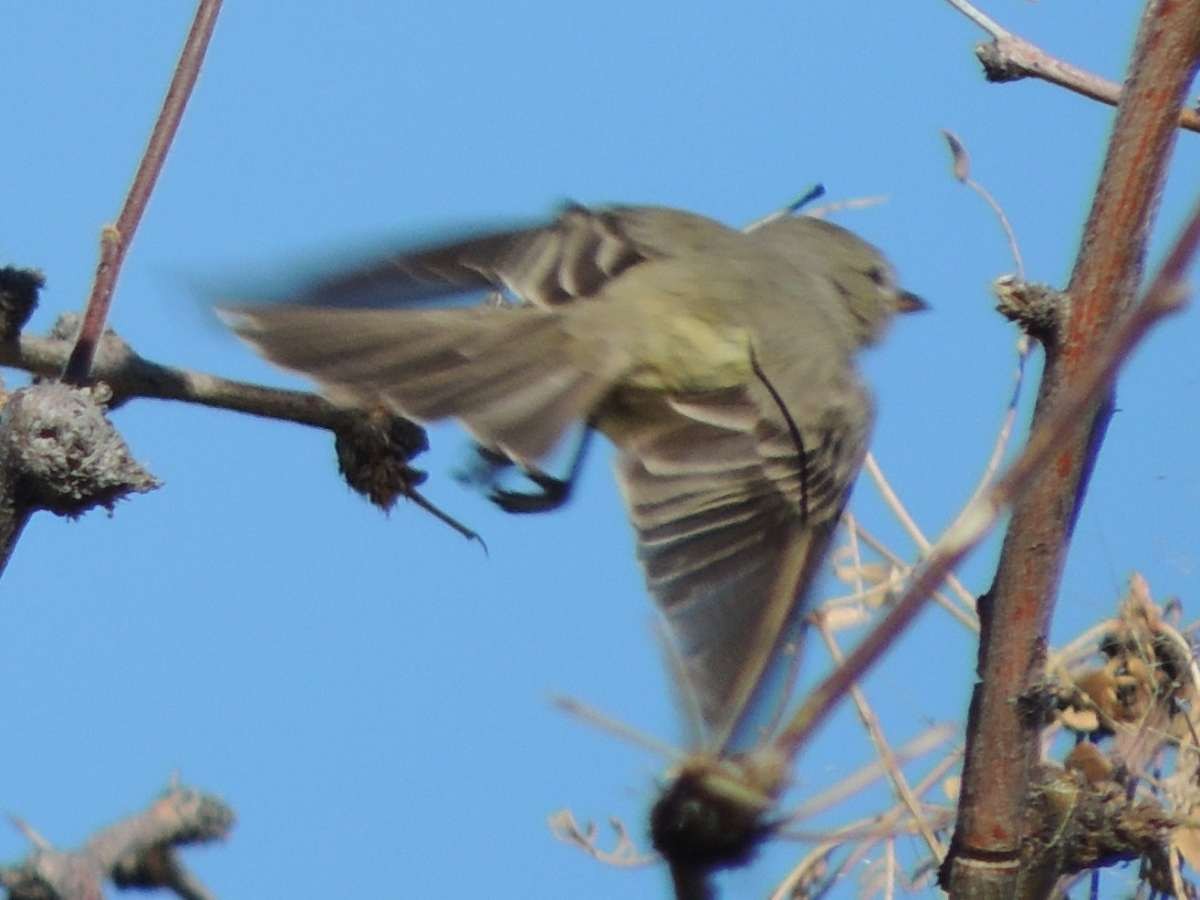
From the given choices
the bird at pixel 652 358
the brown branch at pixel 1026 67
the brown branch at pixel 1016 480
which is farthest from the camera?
the bird at pixel 652 358

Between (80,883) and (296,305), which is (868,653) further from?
(296,305)

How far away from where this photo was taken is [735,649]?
0.70 meters

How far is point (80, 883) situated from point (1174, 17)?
1.90 feet

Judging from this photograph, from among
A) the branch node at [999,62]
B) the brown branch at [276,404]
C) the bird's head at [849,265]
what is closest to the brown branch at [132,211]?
the brown branch at [276,404]

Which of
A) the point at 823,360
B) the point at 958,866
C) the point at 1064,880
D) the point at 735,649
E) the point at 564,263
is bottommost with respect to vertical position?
the point at 1064,880

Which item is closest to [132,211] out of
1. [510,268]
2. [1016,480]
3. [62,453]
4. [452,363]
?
[62,453]

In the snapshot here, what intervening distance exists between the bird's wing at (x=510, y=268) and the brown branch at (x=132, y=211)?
0.73 metres

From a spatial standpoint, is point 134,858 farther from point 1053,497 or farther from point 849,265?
point 849,265

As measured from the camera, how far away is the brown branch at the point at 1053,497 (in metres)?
0.75

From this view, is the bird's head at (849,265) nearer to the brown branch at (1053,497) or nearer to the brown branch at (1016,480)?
the brown branch at (1053,497)

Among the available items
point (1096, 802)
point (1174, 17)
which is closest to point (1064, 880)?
point (1096, 802)

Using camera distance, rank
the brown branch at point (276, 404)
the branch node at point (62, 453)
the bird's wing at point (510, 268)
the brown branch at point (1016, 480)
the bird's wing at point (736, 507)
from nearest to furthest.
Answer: the brown branch at point (1016, 480) → the branch node at point (62, 453) → the bird's wing at point (736, 507) → the brown branch at point (276, 404) → the bird's wing at point (510, 268)

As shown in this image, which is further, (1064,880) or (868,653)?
(1064,880)

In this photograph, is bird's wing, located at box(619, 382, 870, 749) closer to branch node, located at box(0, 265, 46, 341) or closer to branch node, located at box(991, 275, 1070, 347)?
branch node, located at box(991, 275, 1070, 347)
